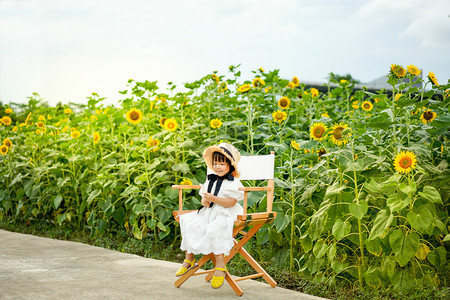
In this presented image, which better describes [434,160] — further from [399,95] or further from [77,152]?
[77,152]

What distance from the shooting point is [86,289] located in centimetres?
322

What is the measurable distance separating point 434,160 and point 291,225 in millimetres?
1034

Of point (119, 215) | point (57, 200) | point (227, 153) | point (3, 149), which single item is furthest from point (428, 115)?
point (3, 149)

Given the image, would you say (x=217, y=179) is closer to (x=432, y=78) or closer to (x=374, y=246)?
(x=374, y=246)

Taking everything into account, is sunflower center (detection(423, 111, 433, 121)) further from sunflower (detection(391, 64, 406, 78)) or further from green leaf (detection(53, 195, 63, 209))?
green leaf (detection(53, 195, 63, 209))

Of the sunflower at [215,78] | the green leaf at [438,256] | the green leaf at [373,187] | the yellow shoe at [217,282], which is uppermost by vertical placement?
the sunflower at [215,78]

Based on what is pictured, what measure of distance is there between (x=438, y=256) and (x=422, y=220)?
1.02 ft

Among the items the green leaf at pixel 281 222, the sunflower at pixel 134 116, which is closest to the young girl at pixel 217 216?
the green leaf at pixel 281 222

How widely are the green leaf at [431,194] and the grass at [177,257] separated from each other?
491 millimetres

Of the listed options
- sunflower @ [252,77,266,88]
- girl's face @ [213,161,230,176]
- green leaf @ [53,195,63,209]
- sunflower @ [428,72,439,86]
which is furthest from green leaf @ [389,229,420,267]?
green leaf @ [53,195,63,209]

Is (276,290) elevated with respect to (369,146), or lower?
lower

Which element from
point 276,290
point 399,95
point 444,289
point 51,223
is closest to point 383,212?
point 444,289

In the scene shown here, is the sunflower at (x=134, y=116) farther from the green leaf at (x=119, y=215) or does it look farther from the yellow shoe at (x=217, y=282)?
the yellow shoe at (x=217, y=282)

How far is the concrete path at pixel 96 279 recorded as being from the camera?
3.11 metres
